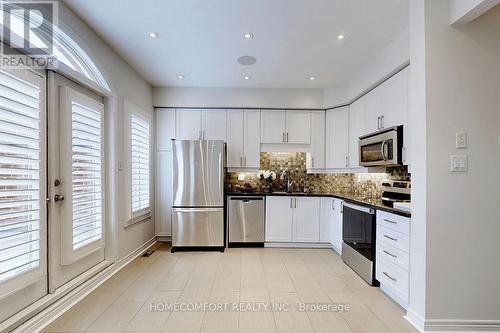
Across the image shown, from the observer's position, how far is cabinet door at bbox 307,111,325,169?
429cm

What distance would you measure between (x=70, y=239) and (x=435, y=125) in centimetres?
322

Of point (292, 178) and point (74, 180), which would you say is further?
point (292, 178)

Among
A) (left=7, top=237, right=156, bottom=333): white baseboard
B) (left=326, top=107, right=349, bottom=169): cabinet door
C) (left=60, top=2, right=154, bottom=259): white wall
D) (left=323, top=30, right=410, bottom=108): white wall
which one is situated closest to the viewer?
(left=7, top=237, right=156, bottom=333): white baseboard

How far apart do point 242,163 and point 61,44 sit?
2.78m

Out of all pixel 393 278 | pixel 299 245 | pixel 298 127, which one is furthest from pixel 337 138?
pixel 393 278

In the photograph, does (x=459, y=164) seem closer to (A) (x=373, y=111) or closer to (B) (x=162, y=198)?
(A) (x=373, y=111)

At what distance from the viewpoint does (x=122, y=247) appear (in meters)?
3.16

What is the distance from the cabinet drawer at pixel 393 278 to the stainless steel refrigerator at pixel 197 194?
2.19 metres

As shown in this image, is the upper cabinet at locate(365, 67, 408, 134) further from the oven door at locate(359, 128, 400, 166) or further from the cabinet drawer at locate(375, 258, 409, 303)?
the cabinet drawer at locate(375, 258, 409, 303)

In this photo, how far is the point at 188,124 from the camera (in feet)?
13.9

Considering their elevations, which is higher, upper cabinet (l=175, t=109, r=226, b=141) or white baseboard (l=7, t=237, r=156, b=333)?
upper cabinet (l=175, t=109, r=226, b=141)

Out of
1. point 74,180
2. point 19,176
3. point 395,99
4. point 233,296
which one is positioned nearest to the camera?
point 19,176

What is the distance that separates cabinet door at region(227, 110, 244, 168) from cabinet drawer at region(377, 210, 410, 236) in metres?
2.35

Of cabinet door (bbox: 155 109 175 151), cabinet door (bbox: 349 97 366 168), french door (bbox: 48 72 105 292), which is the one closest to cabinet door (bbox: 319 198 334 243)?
cabinet door (bbox: 349 97 366 168)
